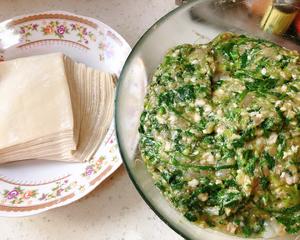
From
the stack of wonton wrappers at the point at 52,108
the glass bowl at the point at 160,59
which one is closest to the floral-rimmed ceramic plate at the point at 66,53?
the stack of wonton wrappers at the point at 52,108

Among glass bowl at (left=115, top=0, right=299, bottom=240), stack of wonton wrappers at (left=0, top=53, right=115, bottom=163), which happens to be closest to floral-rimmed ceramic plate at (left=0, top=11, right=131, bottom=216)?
stack of wonton wrappers at (left=0, top=53, right=115, bottom=163)

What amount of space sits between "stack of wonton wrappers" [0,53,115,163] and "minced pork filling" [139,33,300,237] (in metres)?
0.30

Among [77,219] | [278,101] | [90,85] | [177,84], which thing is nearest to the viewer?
[278,101]

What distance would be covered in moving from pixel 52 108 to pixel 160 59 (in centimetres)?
37

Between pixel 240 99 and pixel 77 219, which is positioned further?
pixel 77 219

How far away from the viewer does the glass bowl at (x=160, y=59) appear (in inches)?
39.3

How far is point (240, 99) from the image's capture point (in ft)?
3.31

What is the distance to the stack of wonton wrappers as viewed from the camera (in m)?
1.29

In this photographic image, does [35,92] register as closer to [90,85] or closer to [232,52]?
[90,85]

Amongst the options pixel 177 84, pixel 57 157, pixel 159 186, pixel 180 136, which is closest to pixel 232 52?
pixel 177 84

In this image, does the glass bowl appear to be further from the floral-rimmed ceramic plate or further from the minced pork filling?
the floral-rimmed ceramic plate

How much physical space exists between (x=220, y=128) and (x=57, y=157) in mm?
558

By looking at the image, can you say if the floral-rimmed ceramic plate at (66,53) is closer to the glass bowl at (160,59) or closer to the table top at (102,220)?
the table top at (102,220)

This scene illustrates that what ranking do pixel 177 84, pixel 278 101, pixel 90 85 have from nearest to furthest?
1. pixel 278 101
2. pixel 177 84
3. pixel 90 85
